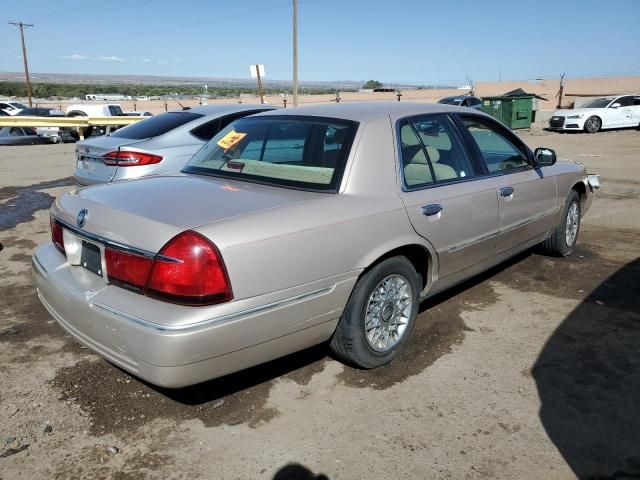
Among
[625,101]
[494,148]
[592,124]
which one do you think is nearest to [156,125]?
[494,148]

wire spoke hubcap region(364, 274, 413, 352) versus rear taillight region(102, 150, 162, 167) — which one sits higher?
rear taillight region(102, 150, 162, 167)

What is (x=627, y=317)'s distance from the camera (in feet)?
13.6

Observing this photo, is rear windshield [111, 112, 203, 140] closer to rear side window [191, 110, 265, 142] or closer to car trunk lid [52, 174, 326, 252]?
rear side window [191, 110, 265, 142]

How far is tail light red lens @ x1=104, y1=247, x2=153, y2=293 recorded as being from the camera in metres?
2.61

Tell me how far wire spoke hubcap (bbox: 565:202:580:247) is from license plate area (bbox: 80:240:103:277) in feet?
14.4

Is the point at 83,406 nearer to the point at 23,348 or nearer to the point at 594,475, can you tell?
the point at 23,348

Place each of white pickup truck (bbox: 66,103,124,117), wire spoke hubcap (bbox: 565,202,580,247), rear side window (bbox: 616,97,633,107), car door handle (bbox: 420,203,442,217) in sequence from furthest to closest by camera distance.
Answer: white pickup truck (bbox: 66,103,124,117) < rear side window (bbox: 616,97,633,107) < wire spoke hubcap (bbox: 565,202,580,247) < car door handle (bbox: 420,203,442,217)

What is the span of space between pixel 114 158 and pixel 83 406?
3.94 metres

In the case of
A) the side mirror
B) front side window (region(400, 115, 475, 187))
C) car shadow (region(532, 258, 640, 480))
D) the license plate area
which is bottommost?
car shadow (region(532, 258, 640, 480))

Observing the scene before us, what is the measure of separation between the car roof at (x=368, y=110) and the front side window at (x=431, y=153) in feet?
0.25

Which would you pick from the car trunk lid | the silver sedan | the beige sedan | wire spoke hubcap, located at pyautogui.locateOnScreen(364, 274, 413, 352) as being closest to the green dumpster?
the silver sedan

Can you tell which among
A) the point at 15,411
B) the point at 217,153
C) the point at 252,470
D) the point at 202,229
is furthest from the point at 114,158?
the point at 252,470

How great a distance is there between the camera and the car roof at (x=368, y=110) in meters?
3.56

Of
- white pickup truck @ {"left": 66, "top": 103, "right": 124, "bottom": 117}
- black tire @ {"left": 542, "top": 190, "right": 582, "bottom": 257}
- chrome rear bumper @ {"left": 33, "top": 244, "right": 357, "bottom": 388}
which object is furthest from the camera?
white pickup truck @ {"left": 66, "top": 103, "right": 124, "bottom": 117}
